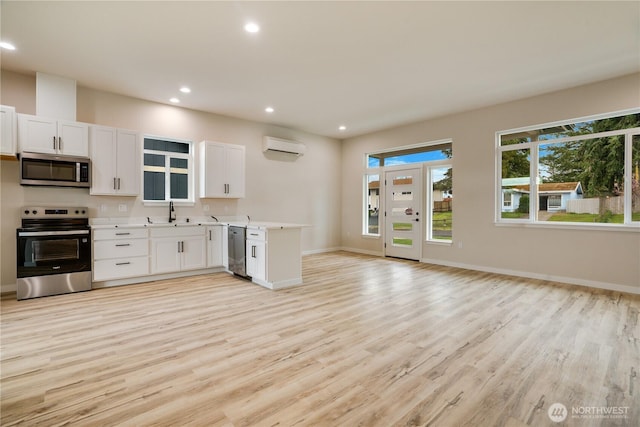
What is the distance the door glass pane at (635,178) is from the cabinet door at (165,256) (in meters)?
6.98

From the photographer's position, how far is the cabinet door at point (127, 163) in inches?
188

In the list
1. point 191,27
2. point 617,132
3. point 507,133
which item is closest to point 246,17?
point 191,27

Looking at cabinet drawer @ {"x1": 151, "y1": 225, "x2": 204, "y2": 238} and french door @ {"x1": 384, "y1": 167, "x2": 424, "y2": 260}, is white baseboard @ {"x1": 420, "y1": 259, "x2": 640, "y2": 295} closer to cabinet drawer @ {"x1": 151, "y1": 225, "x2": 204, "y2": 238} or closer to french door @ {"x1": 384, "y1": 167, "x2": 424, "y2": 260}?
french door @ {"x1": 384, "y1": 167, "x2": 424, "y2": 260}

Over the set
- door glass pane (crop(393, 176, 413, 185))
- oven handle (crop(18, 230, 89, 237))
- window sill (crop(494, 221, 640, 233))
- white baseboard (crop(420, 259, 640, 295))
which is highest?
door glass pane (crop(393, 176, 413, 185))

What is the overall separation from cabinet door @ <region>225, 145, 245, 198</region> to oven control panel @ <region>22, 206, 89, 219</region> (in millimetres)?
2279

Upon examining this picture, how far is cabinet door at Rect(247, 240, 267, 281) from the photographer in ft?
14.6

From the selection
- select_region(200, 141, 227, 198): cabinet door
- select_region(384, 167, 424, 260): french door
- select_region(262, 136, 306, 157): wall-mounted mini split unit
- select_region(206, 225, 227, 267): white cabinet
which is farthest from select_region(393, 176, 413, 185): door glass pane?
select_region(206, 225, 227, 267): white cabinet

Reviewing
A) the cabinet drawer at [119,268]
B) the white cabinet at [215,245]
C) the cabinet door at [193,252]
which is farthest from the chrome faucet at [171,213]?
the cabinet drawer at [119,268]

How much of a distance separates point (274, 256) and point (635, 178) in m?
5.31

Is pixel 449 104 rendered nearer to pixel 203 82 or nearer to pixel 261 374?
pixel 203 82

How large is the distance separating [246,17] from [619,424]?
421cm

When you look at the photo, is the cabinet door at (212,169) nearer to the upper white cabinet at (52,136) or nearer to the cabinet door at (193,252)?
the cabinet door at (193,252)

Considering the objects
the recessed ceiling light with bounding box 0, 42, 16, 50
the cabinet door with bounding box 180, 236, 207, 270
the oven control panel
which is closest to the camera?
the recessed ceiling light with bounding box 0, 42, 16, 50

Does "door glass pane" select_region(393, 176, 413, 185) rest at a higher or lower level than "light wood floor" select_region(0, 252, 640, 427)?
higher
